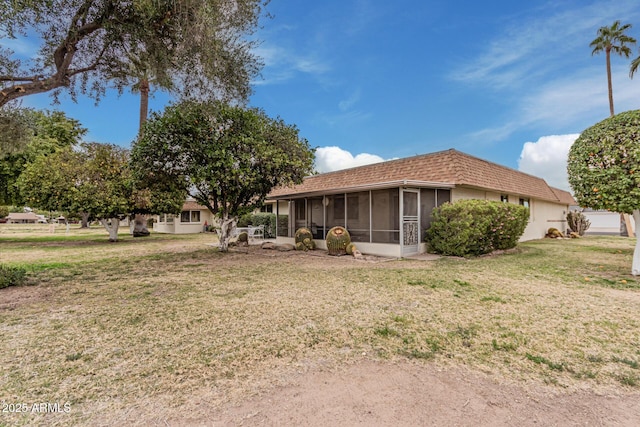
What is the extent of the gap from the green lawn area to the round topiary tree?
1882 millimetres

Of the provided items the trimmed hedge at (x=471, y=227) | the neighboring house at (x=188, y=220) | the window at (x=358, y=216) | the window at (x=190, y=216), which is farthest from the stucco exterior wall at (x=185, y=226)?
the trimmed hedge at (x=471, y=227)

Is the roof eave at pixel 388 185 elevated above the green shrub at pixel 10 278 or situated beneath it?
elevated above

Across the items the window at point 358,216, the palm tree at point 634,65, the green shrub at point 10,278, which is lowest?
the green shrub at point 10,278

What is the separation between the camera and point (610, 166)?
7.08 meters

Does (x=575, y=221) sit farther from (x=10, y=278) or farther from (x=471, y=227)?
(x=10, y=278)

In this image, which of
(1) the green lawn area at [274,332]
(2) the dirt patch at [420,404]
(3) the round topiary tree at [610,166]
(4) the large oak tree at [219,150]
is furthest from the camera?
(4) the large oak tree at [219,150]

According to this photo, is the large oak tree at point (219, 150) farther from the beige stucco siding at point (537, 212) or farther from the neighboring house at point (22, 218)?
the neighboring house at point (22, 218)

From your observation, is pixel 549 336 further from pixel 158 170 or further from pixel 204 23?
pixel 158 170

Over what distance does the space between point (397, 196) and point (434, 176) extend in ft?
8.00

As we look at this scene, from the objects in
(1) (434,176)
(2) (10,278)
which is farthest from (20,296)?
(1) (434,176)

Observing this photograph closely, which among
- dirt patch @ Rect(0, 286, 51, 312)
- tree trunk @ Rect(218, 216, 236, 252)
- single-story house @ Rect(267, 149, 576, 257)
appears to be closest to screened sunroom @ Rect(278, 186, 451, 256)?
single-story house @ Rect(267, 149, 576, 257)

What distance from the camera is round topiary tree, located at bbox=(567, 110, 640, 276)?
675 centimetres

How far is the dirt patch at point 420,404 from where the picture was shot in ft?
7.45

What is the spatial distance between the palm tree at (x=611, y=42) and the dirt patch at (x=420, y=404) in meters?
25.9
